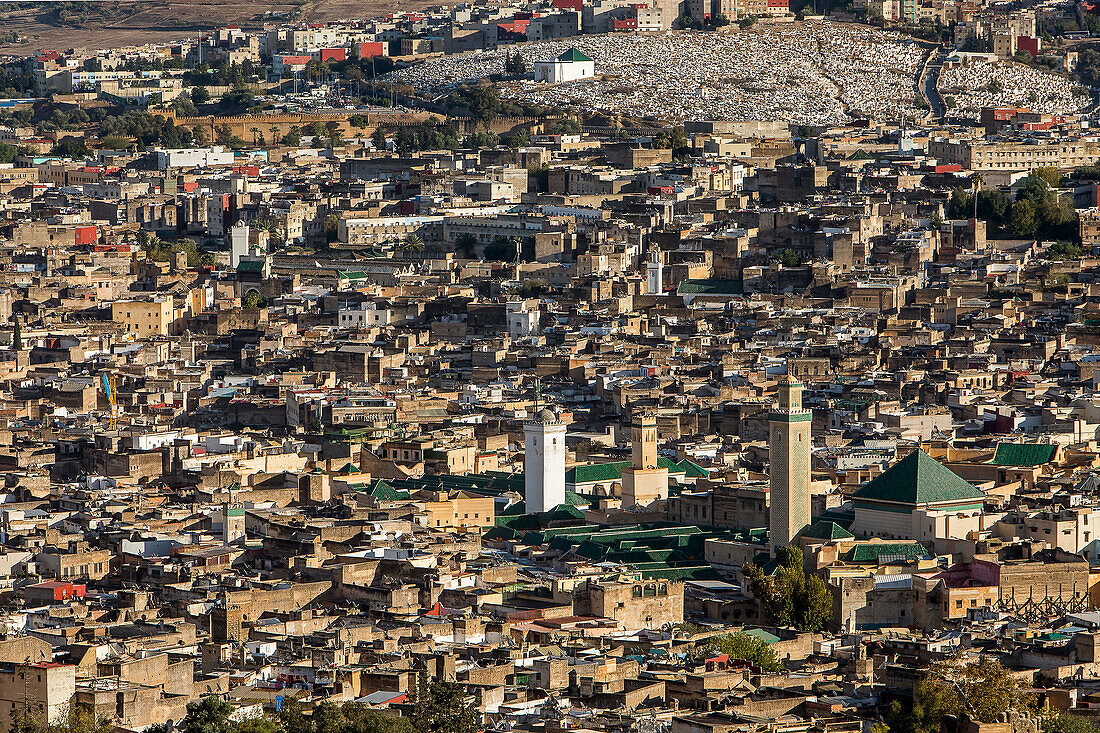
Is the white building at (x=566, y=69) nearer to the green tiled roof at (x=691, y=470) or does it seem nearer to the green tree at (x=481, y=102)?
the green tree at (x=481, y=102)

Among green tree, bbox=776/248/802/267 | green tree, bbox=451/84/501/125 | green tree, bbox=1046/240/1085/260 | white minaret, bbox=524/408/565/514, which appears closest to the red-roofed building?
white minaret, bbox=524/408/565/514

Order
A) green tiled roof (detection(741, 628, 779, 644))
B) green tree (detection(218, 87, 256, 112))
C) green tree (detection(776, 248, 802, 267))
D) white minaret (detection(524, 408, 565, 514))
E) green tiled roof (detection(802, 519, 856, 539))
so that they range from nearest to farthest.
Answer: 1. green tiled roof (detection(741, 628, 779, 644))
2. green tiled roof (detection(802, 519, 856, 539))
3. white minaret (detection(524, 408, 565, 514))
4. green tree (detection(776, 248, 802, 267))
5. green tree (detection(218, 87, 256, 112))

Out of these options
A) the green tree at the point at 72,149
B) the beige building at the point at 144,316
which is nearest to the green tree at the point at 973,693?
the beige building at the point at 144,316

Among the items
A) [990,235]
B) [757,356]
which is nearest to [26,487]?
[757,356]

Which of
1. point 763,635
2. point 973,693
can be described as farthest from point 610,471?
point 973,693

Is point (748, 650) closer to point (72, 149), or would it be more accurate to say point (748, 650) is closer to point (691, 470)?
point (691, 470)

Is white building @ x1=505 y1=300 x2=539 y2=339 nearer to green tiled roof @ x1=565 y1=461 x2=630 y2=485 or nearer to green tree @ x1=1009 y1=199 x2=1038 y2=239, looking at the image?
green tree @ x1=1009 y1=199 x2=1038 y2=239
